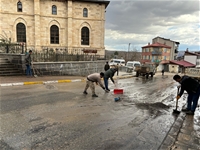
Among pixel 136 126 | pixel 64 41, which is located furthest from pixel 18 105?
pixel 64 41

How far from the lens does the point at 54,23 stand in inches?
1048

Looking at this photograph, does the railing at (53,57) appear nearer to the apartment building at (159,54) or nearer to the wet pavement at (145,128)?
the wet pavement at (145,128)

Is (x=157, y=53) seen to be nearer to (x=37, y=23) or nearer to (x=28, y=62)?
(x=37, y=23)

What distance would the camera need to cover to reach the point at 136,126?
432 cm

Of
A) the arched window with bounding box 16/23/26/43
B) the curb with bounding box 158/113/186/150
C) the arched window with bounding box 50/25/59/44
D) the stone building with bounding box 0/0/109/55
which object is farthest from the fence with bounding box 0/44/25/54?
the curb with bounding box 158/113/186/150

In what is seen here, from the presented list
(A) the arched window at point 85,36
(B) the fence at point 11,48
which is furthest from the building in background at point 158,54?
(B) the fence at point 11,48

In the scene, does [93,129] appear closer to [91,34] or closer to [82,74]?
[82,74]

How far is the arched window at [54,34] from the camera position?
2683cm

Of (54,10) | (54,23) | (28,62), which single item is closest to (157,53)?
(54,23)

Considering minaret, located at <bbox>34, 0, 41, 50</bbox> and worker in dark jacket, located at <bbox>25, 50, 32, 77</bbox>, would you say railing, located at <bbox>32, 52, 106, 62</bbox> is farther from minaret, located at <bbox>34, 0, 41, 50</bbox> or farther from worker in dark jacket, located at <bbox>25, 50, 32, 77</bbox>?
minaret, located at <bbox>34, 0, 41, 50</bbox>

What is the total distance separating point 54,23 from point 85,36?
5.82 metres

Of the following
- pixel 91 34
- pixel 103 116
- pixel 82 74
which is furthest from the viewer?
pixel 91 34

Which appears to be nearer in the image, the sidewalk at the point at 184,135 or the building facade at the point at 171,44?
the sidewalk at the point at 184,135

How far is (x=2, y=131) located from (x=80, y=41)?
2522 centimetres
